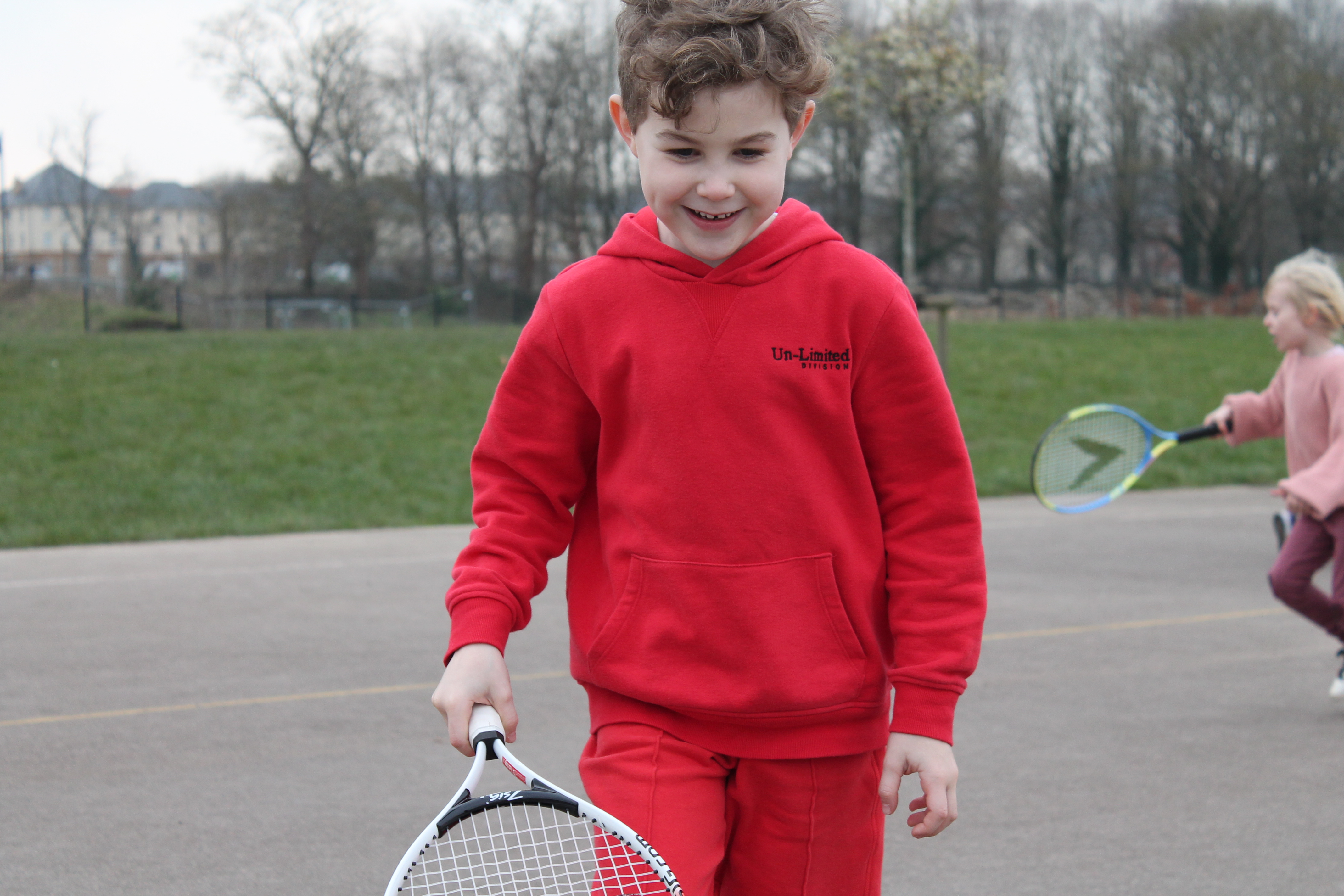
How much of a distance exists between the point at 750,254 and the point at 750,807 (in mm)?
861

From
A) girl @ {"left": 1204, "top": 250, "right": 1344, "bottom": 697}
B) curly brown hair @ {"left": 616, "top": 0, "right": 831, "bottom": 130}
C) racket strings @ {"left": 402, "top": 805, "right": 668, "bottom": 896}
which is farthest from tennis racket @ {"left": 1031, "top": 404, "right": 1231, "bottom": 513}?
curly brown hair @ {"left": 616, "top": 0, "right": 831, "bottom": 130}

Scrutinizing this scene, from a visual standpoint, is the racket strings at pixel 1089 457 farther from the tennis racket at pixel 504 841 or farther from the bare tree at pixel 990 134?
the bare tree at pixel 990 134

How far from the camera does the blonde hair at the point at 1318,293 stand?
17.0 feet

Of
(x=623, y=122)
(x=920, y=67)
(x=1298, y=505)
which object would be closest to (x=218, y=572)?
(x=1298, y=505)

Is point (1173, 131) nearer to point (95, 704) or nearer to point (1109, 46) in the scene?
point (1109, 46)

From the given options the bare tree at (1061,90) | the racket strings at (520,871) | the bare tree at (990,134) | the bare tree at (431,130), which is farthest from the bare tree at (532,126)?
the racket strings at (520,871)

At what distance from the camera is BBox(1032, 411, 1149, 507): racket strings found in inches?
223

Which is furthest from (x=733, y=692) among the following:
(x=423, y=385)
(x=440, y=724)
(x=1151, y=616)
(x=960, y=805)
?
(x=423, y=385)

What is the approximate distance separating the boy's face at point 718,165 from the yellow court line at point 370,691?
399 centimetres

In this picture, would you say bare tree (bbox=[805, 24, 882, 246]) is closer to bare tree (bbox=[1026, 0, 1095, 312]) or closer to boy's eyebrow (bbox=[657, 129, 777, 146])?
bare tree (bbox=[1026, 0, 1095, 312])

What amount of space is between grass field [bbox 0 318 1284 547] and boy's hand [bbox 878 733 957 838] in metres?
8.76

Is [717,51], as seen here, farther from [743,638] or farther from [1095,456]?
[1095,456]

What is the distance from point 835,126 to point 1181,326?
22912 mm

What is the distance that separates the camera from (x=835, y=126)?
48.5 m
